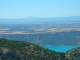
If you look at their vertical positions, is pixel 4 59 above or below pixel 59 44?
above

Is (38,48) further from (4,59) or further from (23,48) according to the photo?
(4,59)

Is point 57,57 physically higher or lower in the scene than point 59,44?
higher

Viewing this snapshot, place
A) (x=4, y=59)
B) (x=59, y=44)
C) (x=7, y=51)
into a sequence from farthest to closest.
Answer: (x=59, y=44)
(x=7, y=51)
(x=4, y=59)

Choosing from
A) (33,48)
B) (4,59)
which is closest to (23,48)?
(33,48)

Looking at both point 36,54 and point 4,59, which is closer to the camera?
point 4,59

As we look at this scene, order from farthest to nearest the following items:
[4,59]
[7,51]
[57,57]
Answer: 1. [57,57]
2. [7,51]
3. [4,59]

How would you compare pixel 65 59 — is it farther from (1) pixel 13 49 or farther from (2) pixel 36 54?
(1) pixel 13 49

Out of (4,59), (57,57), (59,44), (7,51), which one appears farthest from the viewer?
(59,44)

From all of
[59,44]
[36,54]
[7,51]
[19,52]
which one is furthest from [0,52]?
[59,44]

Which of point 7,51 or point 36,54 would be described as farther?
point 36,54
